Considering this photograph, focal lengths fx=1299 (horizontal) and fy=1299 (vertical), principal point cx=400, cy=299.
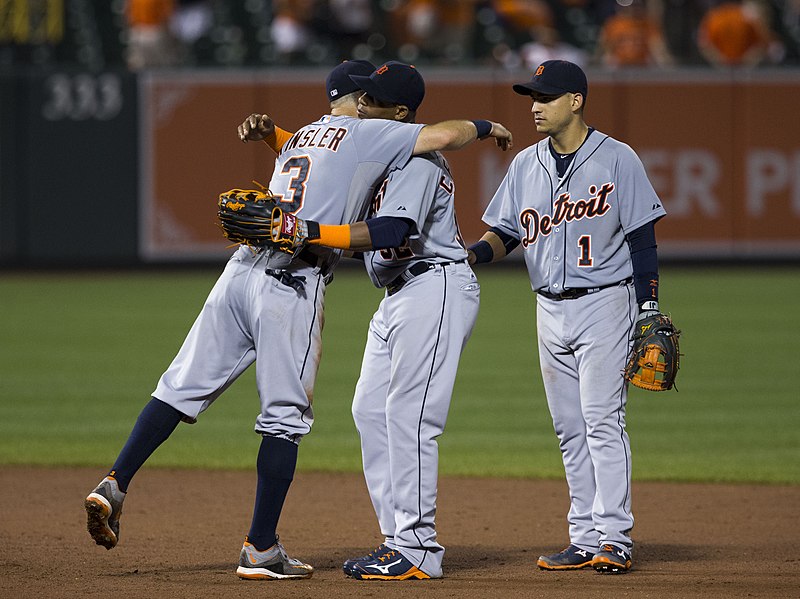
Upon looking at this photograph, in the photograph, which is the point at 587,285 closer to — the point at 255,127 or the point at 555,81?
the point at 555,81

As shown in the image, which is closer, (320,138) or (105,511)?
(105,511)

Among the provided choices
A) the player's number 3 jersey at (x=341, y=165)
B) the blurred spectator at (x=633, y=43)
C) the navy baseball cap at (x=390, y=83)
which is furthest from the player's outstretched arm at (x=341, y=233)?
the blurred spectator at (x=633, y=43)

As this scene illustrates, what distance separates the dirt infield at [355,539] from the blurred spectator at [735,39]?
40.8ft

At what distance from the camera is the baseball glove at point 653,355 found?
4.71 m

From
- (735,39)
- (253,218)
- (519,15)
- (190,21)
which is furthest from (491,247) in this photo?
(519,15)

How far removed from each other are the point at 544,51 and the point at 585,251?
1343cm

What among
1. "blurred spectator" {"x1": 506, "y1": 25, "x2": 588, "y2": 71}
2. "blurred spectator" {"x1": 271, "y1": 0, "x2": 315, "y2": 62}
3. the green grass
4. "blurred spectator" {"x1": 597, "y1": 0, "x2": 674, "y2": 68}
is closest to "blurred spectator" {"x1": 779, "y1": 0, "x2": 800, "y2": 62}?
"blurred spectator" {"x1": 597, "y1": 0, "x2": 674, "y2": 68}

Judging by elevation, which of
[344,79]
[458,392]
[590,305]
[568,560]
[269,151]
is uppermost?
[344,79]

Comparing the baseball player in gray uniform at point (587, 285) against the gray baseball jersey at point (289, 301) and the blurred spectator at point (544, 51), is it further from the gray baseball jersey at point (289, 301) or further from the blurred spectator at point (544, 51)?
the blurred spectator at point (544, 51)

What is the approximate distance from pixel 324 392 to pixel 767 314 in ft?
19.1

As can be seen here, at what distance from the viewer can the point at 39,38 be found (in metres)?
17.6

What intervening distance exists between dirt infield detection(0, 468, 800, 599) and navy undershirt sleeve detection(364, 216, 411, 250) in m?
1.20

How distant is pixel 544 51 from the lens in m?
17.8

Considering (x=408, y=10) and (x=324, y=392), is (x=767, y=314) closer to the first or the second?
(x=324, y=392)
